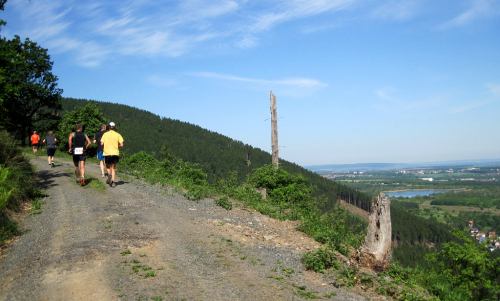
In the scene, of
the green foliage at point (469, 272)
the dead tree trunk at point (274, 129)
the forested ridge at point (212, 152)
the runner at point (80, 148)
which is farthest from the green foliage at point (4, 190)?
the forested ridge at point (212, 152)

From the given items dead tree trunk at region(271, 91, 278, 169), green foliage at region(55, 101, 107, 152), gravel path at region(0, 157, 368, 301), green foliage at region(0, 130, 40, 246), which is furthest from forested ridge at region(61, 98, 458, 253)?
gravel path at region(0, 157, 368, 301)

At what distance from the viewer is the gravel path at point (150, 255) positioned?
16.1ft

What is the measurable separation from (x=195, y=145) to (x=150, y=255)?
11096 cm

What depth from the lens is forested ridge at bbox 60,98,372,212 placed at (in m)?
99.8

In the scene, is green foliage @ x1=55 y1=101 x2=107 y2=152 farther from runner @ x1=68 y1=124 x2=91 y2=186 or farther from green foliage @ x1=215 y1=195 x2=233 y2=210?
green foliage @ x1=215 y1=195 x2=233 y2=210

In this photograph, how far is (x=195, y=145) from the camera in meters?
116

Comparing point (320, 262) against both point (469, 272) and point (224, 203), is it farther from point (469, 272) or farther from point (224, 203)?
point (224, 203)

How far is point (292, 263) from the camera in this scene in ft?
21.7

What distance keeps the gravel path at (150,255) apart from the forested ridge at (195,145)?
81.4 metres

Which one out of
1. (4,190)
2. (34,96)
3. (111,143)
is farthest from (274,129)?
(34,96)

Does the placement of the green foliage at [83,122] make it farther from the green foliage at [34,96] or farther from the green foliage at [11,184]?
the green foliage at [11,184]

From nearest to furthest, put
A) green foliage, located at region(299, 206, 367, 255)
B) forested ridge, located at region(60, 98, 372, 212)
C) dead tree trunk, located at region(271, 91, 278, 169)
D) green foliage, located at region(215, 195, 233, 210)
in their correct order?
1. green foliage, located at region(299, 206, 367, 255)
2. green foliage, located at region(215, 195, 233, 210)
3. dead tree trunk, located at region(271, 91, 278, 169)
4. forested ridge, located at region(60, 98, 372, 212)

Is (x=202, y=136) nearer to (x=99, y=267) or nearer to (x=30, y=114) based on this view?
(x=30, y=114)

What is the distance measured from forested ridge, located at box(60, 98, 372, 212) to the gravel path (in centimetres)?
8138
